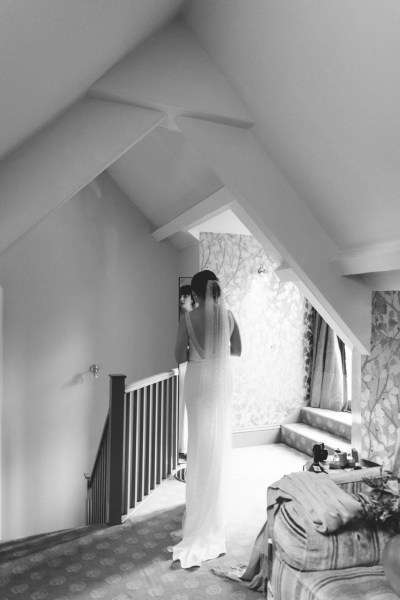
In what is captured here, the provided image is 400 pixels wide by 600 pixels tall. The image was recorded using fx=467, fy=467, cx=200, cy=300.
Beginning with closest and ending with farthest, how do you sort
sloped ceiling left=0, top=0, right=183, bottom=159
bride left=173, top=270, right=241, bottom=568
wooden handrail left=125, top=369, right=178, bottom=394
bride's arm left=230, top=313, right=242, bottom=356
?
sloped ceiling left=0, top=0, right=183, bottom=159
bride left=173, top=270, right=241, bottom=568
bride's arm left=230, top=313, right=242, bottom=356
wooden handrail left=125, top=369, right=178, bottom=394

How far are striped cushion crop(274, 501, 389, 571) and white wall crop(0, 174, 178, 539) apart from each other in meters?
3.39

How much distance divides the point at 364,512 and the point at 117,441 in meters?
1.74

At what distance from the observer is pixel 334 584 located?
160 cm

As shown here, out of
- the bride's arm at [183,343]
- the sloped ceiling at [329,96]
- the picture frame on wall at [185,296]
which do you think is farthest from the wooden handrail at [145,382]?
the sloped ceiling at [329,96]

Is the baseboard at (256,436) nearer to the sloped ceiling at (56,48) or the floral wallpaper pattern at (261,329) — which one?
the floral wallpaper pattern at (261,329)

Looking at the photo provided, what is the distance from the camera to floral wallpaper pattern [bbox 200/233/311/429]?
15.8 feet

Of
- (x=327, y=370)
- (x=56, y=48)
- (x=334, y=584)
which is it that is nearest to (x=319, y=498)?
(x=334, y=584)

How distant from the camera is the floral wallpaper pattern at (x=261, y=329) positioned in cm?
480

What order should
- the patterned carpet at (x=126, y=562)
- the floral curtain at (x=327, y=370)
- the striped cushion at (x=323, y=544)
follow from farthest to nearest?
the floral curtain at (x=327, y=370) < the patterned carpet at (x=126, y=562) < the striped cushion at (x=323, y=544)

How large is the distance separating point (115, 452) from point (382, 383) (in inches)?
68.4

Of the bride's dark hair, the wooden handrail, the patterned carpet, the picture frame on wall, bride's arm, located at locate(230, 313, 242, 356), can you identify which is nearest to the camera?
the patterned carpet

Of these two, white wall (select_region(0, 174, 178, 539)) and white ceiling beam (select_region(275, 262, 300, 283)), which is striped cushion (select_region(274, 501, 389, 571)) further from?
white wall (select_region(0, 174, 178, 539))

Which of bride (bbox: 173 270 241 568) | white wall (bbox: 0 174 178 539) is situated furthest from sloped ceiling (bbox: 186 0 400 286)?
white wall (bbox: 0 174 178 539)

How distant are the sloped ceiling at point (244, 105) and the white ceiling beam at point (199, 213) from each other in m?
0.73
